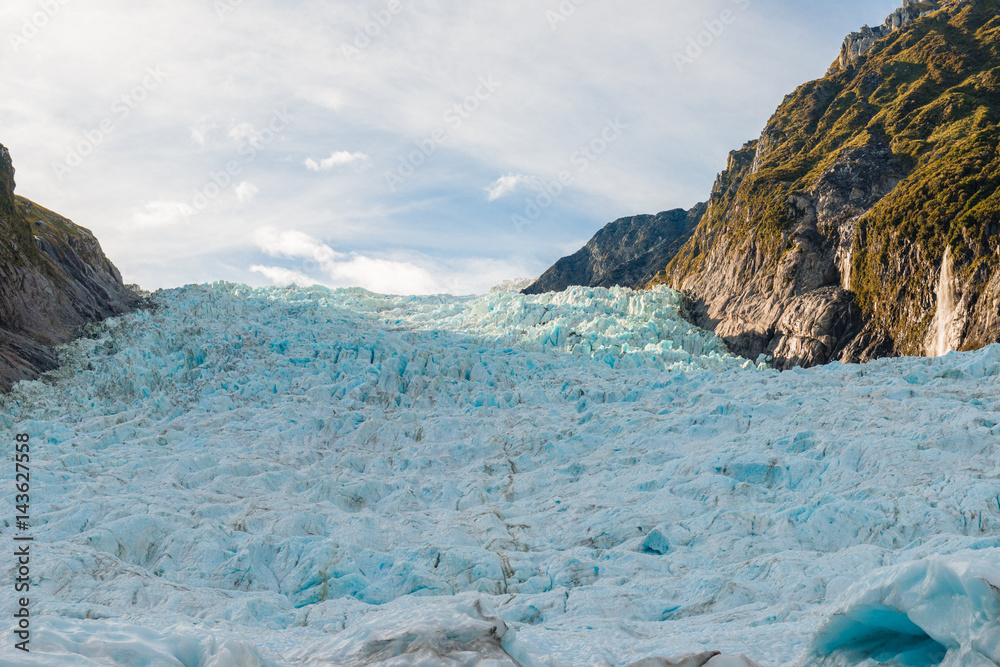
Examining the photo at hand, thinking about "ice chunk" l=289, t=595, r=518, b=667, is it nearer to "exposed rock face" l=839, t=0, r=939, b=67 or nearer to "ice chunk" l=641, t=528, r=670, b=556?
"ice chunk" l=641, t=528, r=670, b=556

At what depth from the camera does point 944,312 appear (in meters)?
22.1

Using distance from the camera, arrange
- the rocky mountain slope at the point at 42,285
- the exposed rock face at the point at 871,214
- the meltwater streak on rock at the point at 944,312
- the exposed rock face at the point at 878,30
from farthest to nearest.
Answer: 1. the exposed rock face at the point at 878,30
2. the rocky mountain slope at the point at 42,285
3. the exposed rock face at the point at 871,214
4. the meltwater streak on rock at the point at 944,312

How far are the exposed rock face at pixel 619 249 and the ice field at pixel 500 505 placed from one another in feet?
168

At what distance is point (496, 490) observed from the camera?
16.8 metres

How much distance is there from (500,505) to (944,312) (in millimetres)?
17774

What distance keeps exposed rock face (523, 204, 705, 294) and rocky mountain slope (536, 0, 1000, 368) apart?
32.7 m

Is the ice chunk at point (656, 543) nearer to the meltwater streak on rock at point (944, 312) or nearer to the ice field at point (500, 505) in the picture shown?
the ice field at point (500, 505)

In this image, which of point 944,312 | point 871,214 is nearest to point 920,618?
point 944,312

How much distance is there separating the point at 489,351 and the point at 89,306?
20554 mm

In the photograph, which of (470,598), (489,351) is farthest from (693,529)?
(489,351)

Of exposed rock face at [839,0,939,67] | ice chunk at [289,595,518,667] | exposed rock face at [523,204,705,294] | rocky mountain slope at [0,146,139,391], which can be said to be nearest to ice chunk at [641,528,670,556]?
ice chunk at [289,595,518,667]

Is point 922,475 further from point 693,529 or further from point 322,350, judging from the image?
point 322,350

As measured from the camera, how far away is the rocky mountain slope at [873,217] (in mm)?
22672

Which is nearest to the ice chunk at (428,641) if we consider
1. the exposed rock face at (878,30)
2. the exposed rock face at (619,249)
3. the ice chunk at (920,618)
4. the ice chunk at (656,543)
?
the ice chunk at (920,618)
